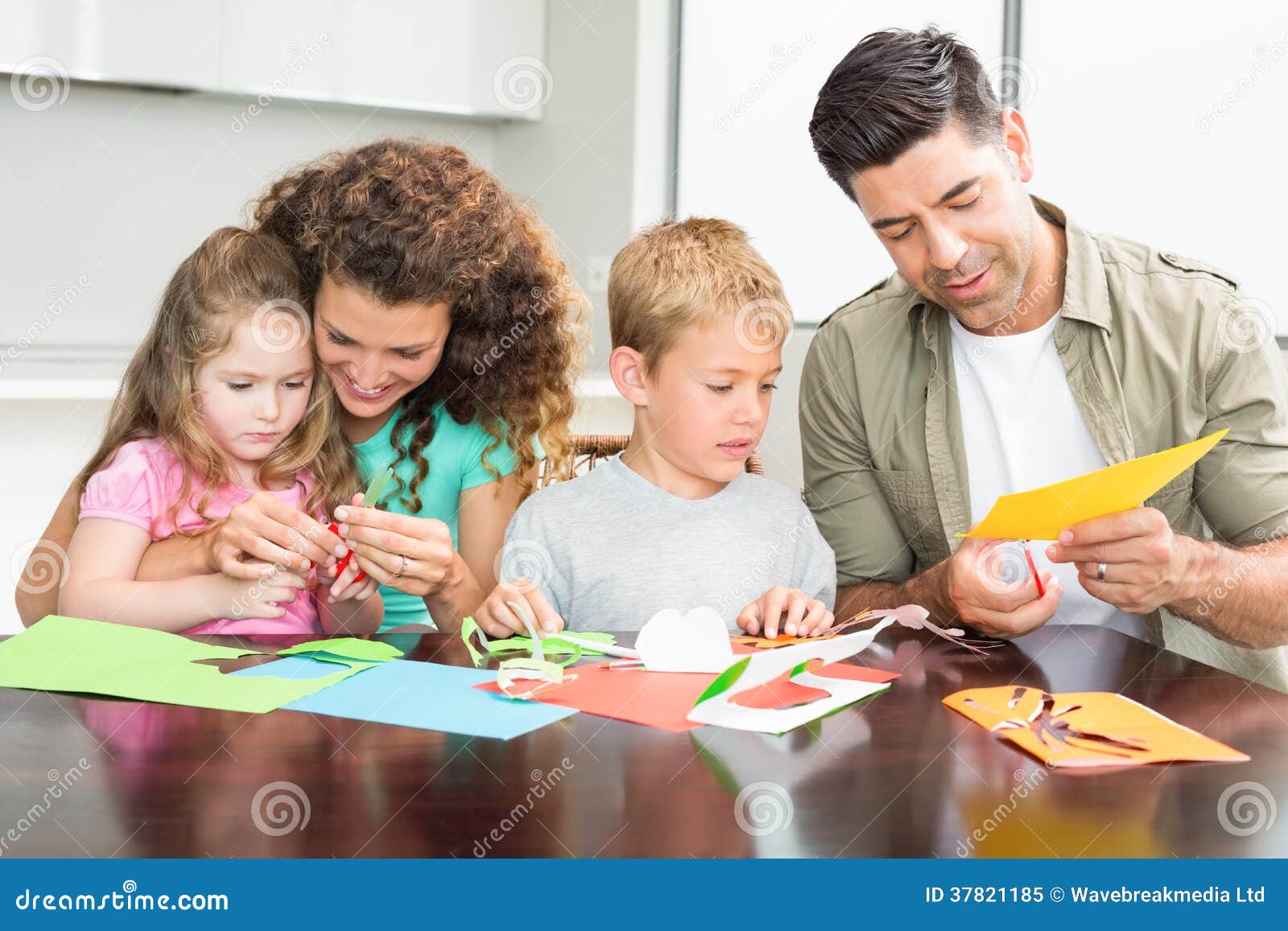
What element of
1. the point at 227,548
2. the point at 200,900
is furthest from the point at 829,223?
the point at 200,900

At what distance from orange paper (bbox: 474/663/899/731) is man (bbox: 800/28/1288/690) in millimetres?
427

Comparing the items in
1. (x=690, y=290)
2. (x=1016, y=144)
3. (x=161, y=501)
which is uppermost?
(x=1016, y=144)

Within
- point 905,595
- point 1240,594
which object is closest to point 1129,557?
point 1240,594

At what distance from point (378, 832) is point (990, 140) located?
49.6 inches

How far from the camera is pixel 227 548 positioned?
1305mm

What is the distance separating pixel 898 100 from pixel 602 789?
1065 millimetres

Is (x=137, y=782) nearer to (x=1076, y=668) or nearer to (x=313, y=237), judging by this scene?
(x=1076, y=668)

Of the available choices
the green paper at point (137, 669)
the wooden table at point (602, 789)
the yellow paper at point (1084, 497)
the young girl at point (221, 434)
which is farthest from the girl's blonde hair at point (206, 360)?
the yellow paper at point (1084, 497)

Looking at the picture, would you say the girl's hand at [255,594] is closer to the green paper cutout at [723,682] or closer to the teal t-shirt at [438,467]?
the teal t-shirt at [438,467]

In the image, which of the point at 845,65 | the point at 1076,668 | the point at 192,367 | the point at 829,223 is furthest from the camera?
the point at 829,223

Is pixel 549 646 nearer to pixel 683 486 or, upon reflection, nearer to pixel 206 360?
pixel 683 486

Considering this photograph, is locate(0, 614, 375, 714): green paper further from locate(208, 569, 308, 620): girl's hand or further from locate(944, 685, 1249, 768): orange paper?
locate(944, 685, 1249, 768): orange paper

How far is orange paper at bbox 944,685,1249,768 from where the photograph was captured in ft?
2.82

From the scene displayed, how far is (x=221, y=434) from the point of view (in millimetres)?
1516
